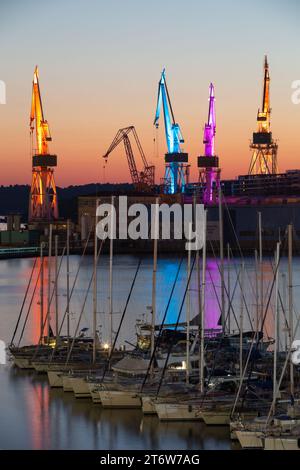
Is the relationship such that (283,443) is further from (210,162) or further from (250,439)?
(210,162)

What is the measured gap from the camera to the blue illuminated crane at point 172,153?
54.0 metres

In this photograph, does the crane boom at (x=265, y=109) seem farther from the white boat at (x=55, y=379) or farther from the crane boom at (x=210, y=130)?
the white boat at (x=55, y=379)

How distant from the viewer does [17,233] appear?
2148 inches

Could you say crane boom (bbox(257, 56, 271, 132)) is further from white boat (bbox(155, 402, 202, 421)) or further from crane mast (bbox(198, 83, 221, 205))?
white boat (bbox(155, 402, 202, 421))

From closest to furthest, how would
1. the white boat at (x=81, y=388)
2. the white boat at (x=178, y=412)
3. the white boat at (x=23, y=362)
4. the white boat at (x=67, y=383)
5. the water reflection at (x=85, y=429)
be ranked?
the water reflection at (x=85, y=429) → the white boat at (x=178, y=412) → the white boat at (x=81, y=388) → the white boat at (x=67, y=383) → the white boat at (x=23, y=362)

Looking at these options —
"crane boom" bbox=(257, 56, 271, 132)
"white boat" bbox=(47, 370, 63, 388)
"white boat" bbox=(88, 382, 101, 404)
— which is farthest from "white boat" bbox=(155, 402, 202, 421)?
"crane boom" bbox=(257, 56, 271, 132)

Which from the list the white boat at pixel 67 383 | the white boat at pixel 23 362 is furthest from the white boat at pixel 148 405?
the white boat at pixel 23 362

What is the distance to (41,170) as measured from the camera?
54.4m

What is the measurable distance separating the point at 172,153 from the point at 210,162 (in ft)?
6.37

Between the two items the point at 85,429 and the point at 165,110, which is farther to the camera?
the point at 165,110

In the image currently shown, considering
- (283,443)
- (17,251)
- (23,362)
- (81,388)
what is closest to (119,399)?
(81,388)

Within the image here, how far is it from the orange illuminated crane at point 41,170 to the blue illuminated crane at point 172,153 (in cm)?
456
